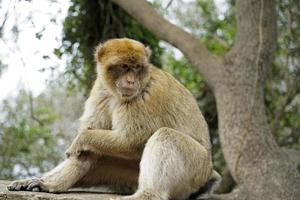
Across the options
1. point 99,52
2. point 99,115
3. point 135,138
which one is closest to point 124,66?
point 99,52

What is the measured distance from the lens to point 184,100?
214 inches

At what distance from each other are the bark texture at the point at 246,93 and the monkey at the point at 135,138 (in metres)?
2.93

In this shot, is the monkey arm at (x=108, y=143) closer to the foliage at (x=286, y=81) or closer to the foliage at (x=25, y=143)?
the foliage at (x=286, y=81)

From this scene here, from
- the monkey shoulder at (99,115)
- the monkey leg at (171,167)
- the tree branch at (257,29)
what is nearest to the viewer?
Result: the monkey leg at (171,167)

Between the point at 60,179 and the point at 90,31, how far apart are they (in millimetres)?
6193

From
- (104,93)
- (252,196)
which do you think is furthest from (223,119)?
(104,93)

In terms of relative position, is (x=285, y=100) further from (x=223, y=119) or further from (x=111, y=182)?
(x=111, y=182)

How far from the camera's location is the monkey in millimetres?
4816

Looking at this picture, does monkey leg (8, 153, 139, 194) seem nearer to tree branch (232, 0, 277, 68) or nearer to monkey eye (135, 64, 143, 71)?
monkey eye (135, 64, 143, 71)

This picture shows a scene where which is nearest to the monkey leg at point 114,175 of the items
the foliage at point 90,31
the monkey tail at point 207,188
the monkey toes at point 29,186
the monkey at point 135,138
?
the monkey at point 135,138

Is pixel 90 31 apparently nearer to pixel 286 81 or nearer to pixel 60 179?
pixel 286 81

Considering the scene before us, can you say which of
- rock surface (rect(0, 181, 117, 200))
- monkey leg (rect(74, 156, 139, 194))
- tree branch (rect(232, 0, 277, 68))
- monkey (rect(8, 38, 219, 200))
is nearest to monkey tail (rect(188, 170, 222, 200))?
monkey (rect(8, 38, 219, 200))

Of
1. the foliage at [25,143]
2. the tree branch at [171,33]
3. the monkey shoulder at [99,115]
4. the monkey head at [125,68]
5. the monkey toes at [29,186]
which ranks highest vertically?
the tree branch at [171,33]

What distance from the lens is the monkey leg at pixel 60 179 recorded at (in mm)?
5066
